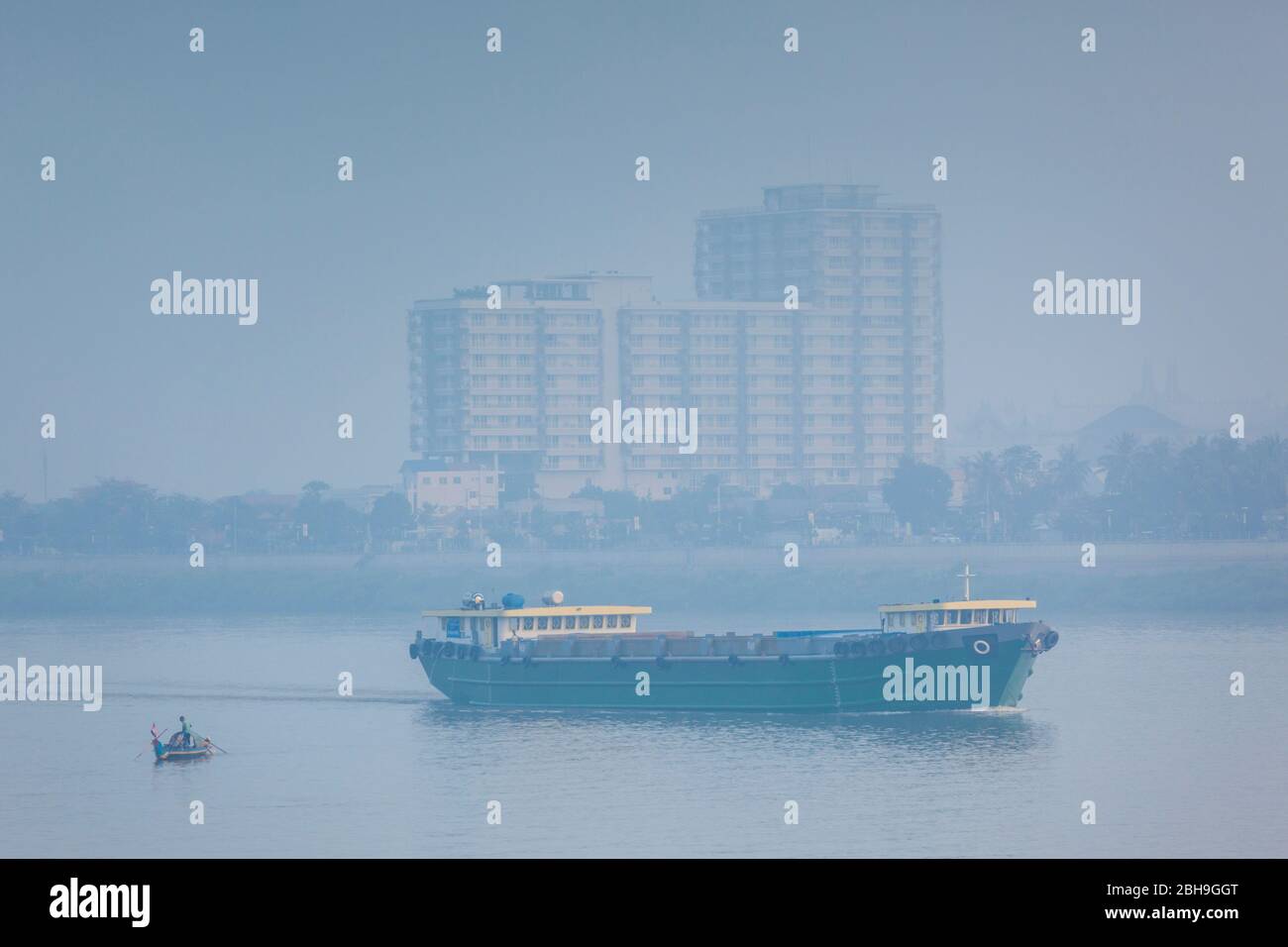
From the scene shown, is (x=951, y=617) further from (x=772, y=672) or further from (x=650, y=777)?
(x=650, y=777)

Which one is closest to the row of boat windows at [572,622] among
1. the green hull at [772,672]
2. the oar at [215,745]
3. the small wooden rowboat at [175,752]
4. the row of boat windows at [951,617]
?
the green hull at [772,672]

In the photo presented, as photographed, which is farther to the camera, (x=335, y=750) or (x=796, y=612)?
(x=796, y=612)

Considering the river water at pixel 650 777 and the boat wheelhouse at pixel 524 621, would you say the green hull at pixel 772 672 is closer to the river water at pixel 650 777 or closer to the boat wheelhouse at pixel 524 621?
the river water at pixel 650 777

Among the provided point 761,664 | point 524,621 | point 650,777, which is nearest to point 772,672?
point 761,664

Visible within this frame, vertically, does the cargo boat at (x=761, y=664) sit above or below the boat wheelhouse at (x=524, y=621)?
below
